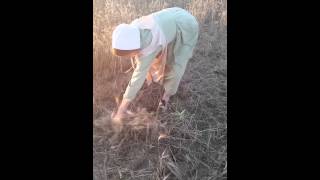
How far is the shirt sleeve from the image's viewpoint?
3.03 m

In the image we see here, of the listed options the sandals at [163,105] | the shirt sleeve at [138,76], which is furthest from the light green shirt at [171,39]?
the sandals at [163,105]

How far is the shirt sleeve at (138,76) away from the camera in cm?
303

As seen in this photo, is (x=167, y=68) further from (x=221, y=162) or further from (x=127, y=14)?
(x=221, y=162)

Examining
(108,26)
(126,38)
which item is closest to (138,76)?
(126,38)

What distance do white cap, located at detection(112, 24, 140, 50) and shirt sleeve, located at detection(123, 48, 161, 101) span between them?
0.28ft

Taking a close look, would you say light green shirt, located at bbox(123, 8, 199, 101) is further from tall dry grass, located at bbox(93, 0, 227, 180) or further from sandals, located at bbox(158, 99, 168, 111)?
sandals, located at bbox(158, 99, 168, 111)

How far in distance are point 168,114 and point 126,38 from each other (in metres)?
0.49

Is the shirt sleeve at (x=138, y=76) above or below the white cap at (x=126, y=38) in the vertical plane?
below

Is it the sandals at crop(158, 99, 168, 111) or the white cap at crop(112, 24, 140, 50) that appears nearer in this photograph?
the white cap at crop(112, 24, 140, 50)

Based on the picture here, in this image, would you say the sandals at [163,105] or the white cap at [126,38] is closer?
the white cap at [126,38]

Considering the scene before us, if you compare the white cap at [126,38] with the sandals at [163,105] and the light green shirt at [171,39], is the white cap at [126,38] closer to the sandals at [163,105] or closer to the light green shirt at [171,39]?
the light green shirt at [171,39]

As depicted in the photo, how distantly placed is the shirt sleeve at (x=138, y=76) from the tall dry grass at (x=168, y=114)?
4 centimetres

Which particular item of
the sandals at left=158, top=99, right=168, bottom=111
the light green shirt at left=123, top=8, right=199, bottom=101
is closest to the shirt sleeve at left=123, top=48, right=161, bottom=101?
the light green shirt at left=123, top=8, right=199, bottom=101

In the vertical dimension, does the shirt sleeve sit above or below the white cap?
below
